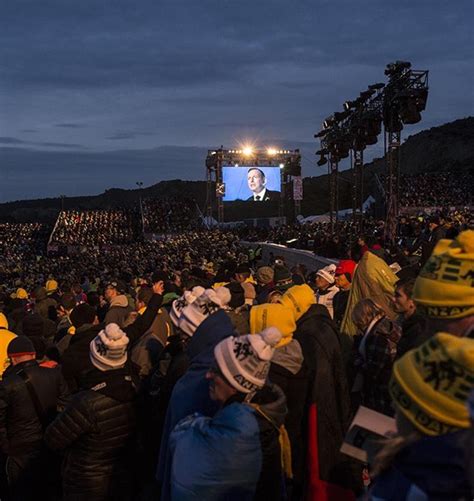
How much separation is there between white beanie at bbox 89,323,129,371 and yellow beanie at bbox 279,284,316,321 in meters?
1.53

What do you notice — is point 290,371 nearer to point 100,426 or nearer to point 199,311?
point 199,311

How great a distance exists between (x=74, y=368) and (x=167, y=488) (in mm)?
2227

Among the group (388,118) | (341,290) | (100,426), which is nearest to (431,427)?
(100,426)

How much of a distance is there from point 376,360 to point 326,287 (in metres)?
3.55

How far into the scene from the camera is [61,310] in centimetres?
920

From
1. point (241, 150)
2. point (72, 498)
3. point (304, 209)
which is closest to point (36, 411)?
point (72, 498)

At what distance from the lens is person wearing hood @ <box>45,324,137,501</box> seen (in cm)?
435

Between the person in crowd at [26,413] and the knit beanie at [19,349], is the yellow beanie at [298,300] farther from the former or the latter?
the knit beanie at [19,349]

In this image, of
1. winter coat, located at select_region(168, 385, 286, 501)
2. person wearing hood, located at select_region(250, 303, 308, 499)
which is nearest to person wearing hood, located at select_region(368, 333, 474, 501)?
winter coat, located at select_region(168, 385, 286, 501)

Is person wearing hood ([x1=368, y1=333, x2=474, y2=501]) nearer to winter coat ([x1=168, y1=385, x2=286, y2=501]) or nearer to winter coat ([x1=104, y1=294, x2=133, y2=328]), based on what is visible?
winter coat ([x1=168, y1=385, x2=286, y2=501])

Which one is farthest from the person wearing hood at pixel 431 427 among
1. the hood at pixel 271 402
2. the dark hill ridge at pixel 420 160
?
the dark hill ridge at pixel 420 160

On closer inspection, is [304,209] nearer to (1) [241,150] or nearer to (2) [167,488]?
(1) [241,150]

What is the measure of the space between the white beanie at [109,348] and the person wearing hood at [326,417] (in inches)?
44.3

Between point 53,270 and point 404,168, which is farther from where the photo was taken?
point 404,168
